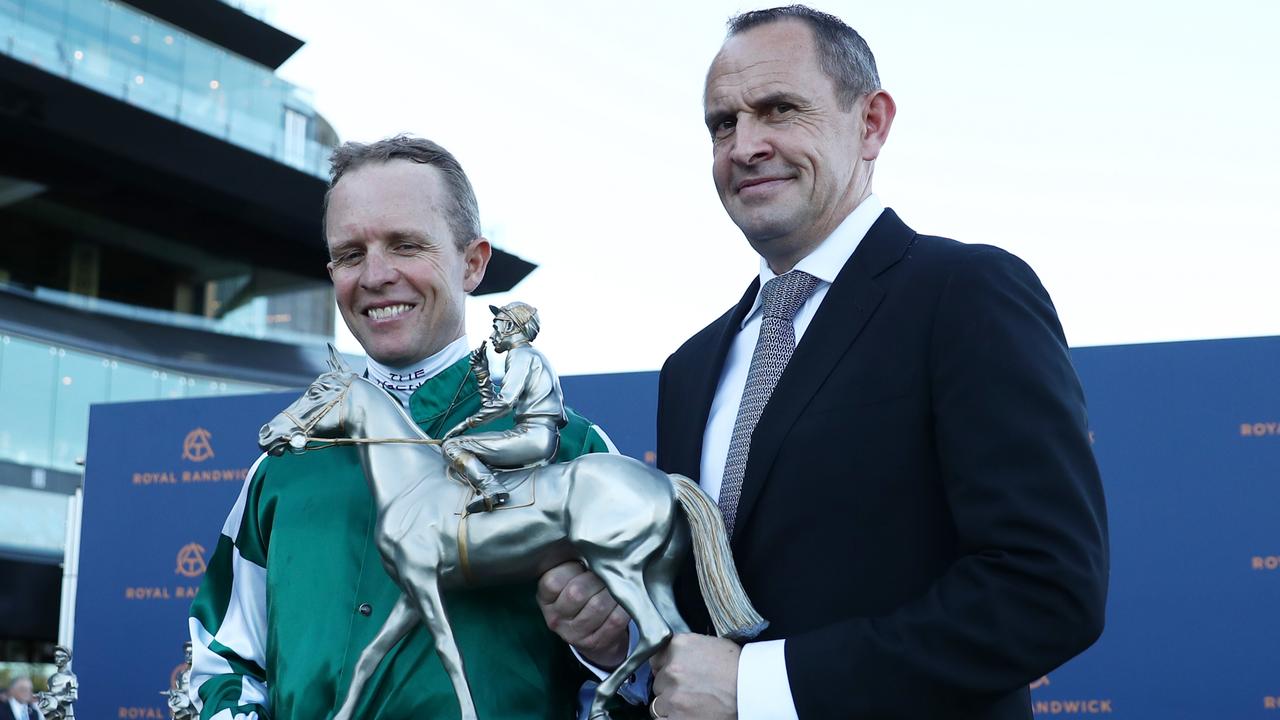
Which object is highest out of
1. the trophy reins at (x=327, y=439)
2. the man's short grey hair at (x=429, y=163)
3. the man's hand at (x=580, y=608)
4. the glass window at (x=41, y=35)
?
the glass window at (x=41, y=35)

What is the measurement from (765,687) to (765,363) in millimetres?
547

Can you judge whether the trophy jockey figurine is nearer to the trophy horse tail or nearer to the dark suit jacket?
the trophy horse tail

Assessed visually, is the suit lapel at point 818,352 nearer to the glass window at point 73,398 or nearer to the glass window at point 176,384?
the glass window at point 73,398

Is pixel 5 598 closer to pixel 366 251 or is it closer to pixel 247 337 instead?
pixel 247 337

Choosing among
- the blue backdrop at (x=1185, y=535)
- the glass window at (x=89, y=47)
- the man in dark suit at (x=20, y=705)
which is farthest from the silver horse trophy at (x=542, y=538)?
the glass window at (x=89, y=47)

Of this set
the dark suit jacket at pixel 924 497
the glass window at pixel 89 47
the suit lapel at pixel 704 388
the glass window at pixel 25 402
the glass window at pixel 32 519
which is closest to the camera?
the dark suit jacket at pixel 924 497

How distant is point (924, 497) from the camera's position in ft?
Result: 5.37

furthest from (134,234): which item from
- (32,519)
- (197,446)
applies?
(197,446)

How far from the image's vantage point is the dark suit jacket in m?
1.46

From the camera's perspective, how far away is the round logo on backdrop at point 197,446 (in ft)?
24.8

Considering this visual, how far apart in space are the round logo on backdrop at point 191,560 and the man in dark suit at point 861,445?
6130mm

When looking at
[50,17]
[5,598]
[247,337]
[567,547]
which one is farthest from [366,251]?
[247,337]

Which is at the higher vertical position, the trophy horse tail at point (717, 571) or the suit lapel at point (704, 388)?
the suit lapel at point (704, 388)

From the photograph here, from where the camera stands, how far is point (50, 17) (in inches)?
649
